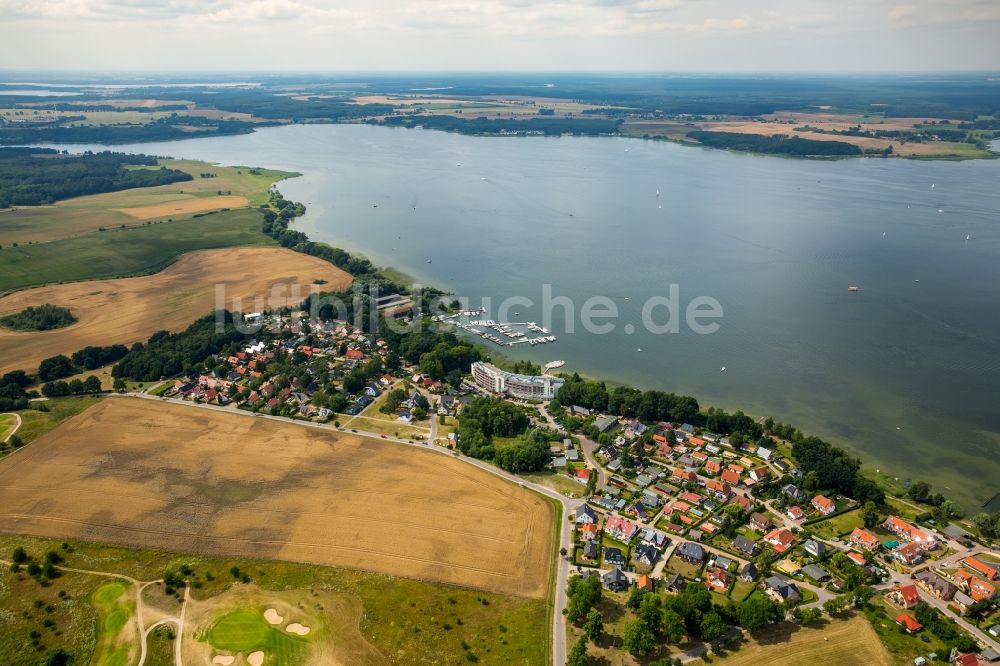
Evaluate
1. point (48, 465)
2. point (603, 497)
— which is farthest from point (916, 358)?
point (48, 465)

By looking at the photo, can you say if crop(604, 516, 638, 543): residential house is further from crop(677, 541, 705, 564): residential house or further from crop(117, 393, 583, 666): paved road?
crop(677, 541, 705, 564): residential house

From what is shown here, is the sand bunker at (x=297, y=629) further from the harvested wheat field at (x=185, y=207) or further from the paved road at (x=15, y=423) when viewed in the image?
the harvested wheat field at (x=185, y=207)

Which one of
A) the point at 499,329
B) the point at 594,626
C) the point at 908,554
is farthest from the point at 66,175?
the point at 908,554

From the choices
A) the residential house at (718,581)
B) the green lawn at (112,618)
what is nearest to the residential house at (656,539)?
the residential house at (718,581)

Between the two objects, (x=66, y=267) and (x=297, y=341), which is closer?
(x=297, y=341)

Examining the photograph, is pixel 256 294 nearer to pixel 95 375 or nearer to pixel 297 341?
pixel 297 341

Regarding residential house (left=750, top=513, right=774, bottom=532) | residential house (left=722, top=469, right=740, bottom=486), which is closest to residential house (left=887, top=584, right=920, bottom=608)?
residential house (left=750, top=513, right=774, bottom=532)

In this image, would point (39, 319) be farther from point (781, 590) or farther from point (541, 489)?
point (781, 590)
